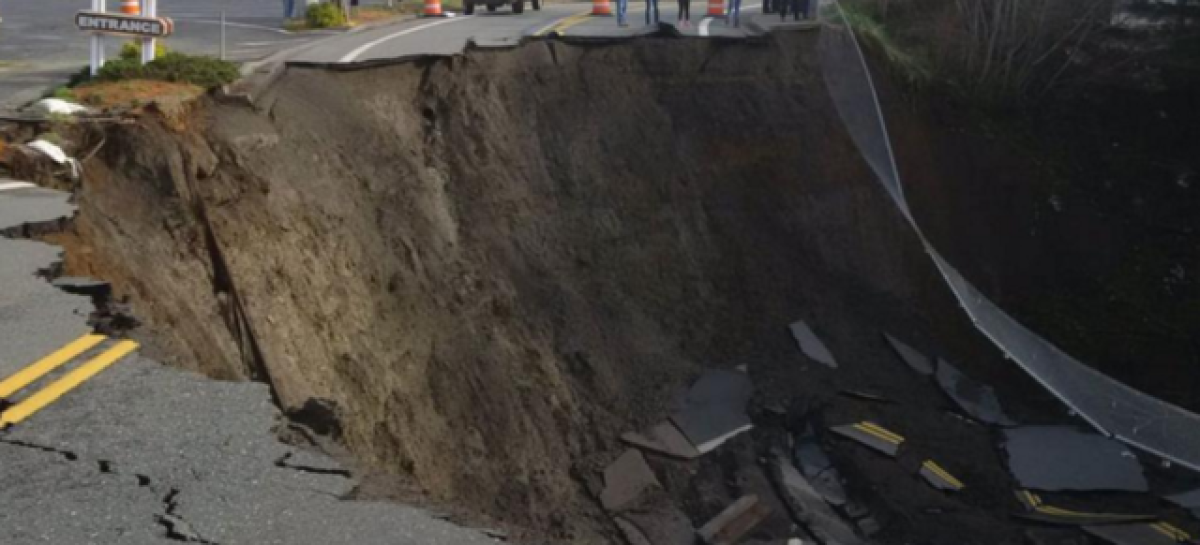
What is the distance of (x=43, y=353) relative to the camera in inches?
298

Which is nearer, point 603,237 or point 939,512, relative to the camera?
point 939,512

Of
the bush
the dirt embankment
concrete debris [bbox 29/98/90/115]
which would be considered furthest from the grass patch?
the dirt embankment

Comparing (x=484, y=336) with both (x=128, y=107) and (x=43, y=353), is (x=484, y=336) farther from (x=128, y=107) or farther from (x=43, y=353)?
(x=43, y=353)

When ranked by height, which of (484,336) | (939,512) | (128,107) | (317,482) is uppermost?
(128,107)

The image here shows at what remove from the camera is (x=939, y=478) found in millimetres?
15531

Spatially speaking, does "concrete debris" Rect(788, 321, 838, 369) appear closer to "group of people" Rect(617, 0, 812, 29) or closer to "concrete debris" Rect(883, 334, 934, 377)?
"concrete debris" Rect(883, 334, 934, 377)

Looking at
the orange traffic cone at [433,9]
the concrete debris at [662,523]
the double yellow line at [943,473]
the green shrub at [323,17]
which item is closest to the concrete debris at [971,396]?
the double yellow line at [943,473]

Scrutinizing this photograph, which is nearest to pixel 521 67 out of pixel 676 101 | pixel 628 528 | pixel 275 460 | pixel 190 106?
pixel 676 101

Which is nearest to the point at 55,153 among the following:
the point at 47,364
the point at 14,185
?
the point at 14,185

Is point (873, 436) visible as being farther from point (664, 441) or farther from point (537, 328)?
point (537, 328)

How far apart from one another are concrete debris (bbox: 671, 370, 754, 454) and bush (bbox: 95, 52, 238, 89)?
6.36 m

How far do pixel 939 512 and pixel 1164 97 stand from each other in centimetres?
1205

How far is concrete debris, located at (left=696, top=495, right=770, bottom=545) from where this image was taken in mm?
12930

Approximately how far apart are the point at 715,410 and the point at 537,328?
232 centimetres
